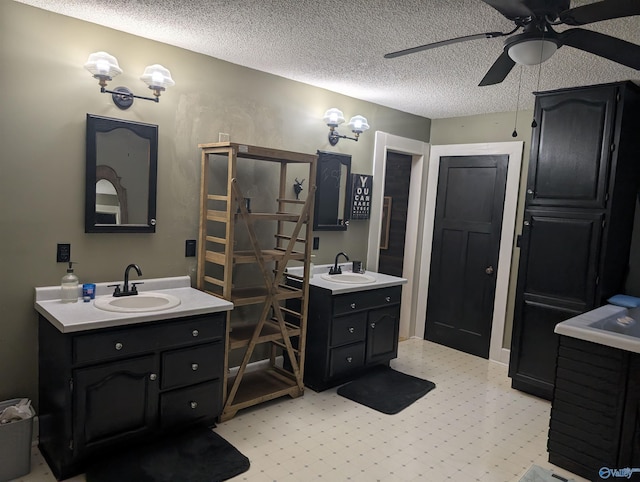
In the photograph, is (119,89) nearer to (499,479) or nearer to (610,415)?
(499,479)

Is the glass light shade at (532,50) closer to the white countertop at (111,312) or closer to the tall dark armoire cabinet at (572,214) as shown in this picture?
the tall dark armoire cabinet at (572,214)

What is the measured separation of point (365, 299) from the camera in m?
3.48

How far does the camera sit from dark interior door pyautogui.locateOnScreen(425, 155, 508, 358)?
420cm

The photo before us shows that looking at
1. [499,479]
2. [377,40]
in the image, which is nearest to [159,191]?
[377,40]

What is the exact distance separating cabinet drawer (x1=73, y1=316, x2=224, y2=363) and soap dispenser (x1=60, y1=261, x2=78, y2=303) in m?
0.41

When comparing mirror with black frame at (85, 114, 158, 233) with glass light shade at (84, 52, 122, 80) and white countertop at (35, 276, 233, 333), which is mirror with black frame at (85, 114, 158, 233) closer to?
glass light shade at (84, 52, 122, 80)

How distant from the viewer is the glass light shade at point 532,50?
65.1 inches

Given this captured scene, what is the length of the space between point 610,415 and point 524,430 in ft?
2.42

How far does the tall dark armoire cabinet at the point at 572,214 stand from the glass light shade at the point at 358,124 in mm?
1305

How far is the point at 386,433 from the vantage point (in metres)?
2.82

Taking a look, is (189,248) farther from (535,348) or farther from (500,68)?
(535,348)

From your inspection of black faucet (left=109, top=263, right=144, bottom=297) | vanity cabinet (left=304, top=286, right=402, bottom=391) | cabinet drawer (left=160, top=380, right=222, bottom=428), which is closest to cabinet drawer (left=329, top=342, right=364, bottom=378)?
vanity cabinet (left=304, top=286, right=402, bottom=391)

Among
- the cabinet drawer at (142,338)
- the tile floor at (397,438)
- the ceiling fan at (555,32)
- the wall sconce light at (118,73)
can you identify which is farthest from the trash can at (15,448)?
the ceiling fan at (555,32)

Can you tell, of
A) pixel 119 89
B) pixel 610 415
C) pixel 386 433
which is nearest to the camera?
pixel 610 415
